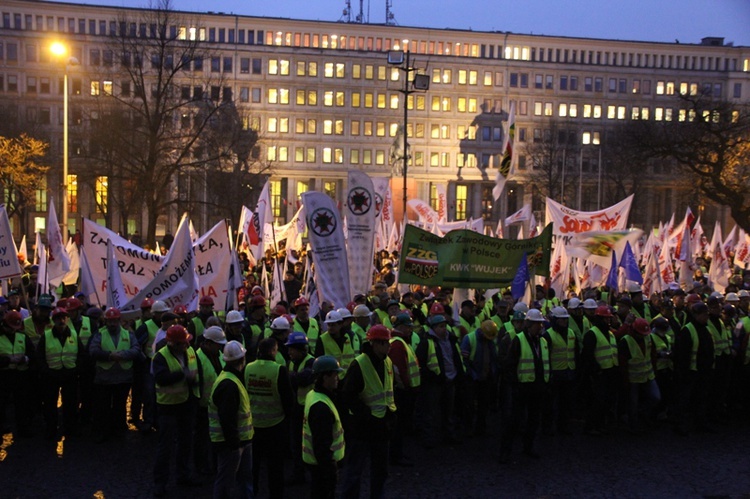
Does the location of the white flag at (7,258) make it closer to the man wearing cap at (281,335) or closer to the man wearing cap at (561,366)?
the man wearing cap at (281,335)

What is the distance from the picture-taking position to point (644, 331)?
10.4 meters

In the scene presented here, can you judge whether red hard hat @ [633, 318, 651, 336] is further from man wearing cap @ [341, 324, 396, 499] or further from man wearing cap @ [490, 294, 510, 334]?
man wearing cap @ [341, 324, 396, 499]

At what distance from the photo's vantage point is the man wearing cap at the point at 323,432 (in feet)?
21.3

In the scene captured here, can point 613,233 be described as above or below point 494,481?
above

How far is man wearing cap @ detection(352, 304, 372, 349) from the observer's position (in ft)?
33.2

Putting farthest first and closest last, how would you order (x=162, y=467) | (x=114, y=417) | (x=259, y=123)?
(x=259, y=123)
(x=114, y=417)
(x=162, y=467)

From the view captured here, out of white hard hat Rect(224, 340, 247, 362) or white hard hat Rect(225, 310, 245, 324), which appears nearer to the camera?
white hard hat Rect(224, 340, 247, 362)

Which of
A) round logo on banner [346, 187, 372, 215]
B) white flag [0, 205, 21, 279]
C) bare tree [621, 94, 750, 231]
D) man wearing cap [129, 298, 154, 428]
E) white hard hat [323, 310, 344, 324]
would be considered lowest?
man wearing cap [129, 298, 154, 428]

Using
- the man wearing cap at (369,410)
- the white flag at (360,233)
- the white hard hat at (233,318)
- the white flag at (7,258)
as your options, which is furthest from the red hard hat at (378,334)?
the white flag at (7,258)

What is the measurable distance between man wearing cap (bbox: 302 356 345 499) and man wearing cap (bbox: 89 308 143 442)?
4260 mm

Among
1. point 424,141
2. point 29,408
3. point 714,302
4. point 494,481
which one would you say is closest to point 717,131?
point 714,302

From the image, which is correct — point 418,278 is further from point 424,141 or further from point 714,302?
point 424,141

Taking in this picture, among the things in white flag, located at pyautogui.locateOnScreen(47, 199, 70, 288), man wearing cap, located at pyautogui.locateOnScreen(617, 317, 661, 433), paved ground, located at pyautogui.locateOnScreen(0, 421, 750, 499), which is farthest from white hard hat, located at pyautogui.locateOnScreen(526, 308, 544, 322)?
white flag, located at pyautogui.locateOnScreen(47, 199, 70, 288)

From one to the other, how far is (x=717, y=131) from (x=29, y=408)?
978 inches
